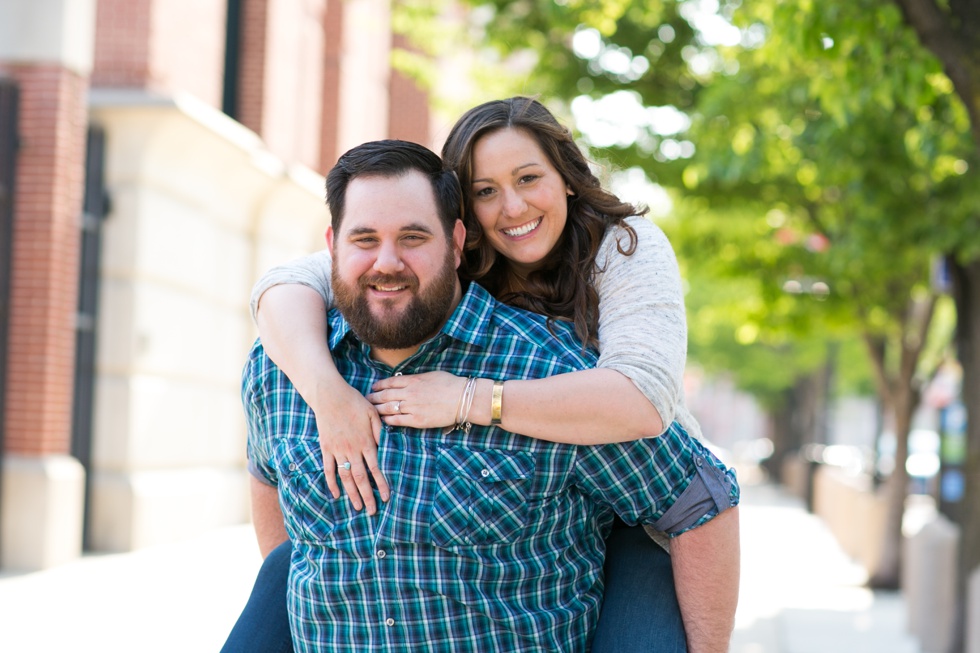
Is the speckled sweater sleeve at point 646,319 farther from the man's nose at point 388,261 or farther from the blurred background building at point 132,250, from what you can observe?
the blurred background building at point 132,250

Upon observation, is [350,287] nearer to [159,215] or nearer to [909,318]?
[159,215]

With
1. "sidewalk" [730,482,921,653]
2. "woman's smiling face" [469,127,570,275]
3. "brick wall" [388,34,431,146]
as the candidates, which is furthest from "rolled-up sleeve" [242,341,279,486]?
"brick wall" [388,34,431,146]

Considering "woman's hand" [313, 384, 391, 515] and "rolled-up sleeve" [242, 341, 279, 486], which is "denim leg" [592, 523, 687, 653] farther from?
"rolled-up sleeve" [242, 341, 279, 486]

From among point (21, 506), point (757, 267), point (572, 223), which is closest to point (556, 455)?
point (572, 223)

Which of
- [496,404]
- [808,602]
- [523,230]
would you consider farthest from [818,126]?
[496,404]

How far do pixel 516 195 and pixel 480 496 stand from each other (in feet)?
3.12

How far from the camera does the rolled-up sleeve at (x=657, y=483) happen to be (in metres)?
2.92

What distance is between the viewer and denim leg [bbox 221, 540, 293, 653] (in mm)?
3170

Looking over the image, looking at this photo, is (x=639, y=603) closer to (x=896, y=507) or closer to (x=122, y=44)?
(x=122, y=44)

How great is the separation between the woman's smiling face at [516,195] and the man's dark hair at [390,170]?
387mm

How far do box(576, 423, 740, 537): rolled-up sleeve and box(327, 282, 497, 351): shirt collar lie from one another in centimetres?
38

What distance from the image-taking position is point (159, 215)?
12.2 metres

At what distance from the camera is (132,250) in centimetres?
1162

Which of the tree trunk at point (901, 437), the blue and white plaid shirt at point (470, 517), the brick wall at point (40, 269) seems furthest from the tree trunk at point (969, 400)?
the brick wall at point (40, 269)
